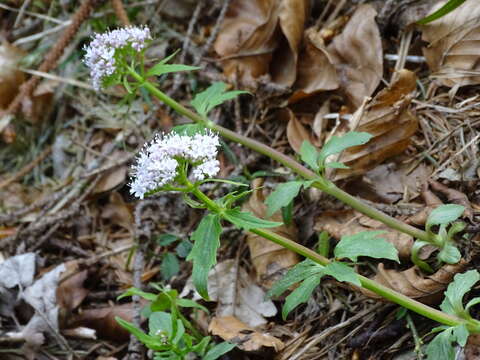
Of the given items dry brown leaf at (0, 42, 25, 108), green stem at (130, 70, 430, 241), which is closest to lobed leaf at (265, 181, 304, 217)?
green stem at (130, 70, 430, 241)

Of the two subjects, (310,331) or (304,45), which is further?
(304,45)

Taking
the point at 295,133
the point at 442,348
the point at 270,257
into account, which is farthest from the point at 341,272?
the point at 295,133

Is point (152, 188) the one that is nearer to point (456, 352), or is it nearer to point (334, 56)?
point (456, 352)

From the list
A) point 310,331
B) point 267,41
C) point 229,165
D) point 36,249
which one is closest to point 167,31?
point 267,41

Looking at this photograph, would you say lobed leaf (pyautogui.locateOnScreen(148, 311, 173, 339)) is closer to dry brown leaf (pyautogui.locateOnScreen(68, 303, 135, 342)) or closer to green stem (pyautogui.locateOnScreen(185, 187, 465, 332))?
dry brown leaf (pyautogui.locateOnScreen(68, 303, 135, 342))

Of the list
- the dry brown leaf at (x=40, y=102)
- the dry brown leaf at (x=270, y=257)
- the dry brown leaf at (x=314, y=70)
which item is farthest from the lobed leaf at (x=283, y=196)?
the dry brown leaf at (x=40, y=102)

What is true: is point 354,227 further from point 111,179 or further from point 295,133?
point 111,179
